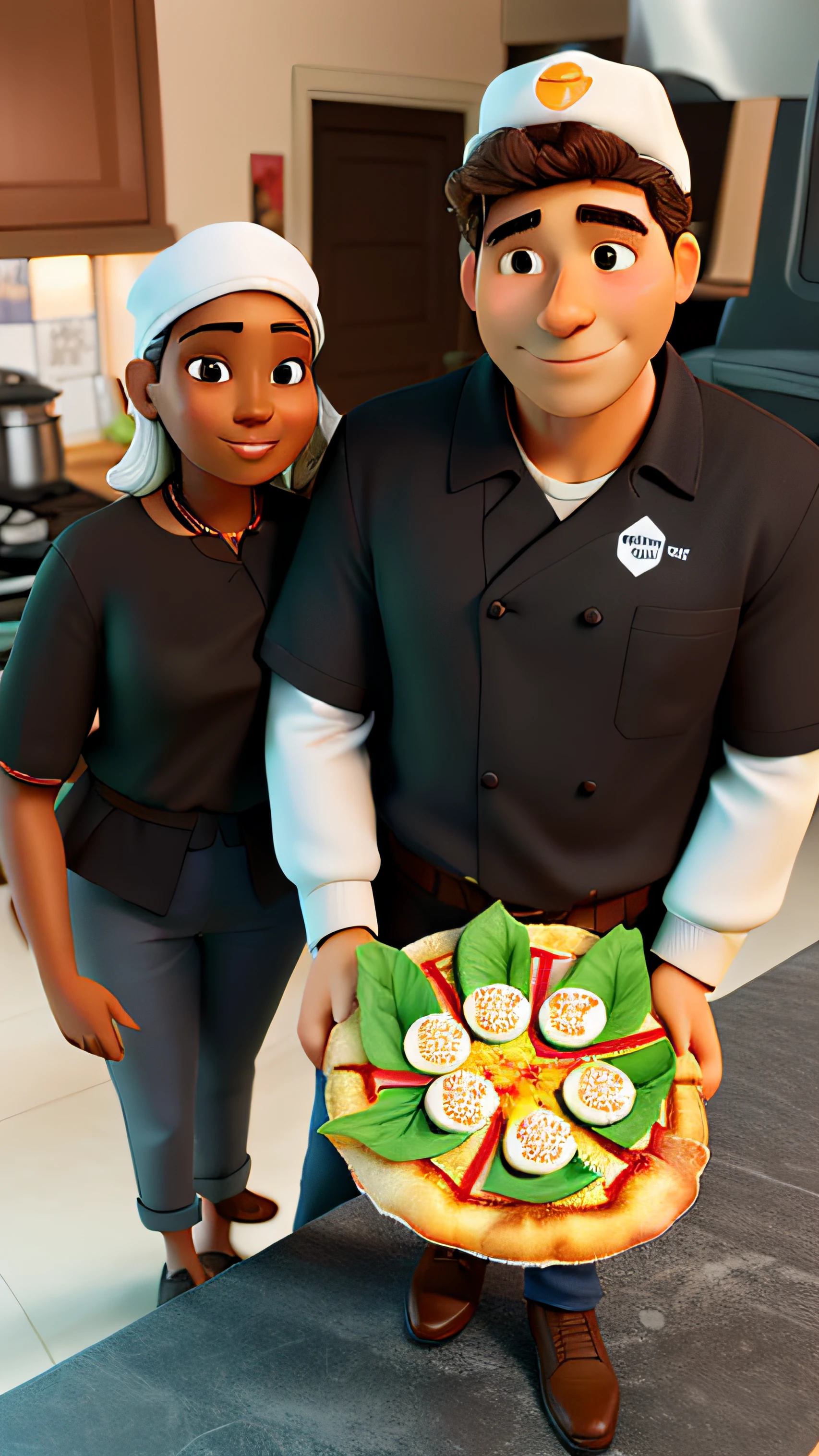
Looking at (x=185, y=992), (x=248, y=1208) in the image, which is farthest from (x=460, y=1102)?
(x=248, y=1208)

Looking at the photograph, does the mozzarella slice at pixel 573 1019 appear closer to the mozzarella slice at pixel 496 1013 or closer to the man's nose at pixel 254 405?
the mozzarella slice at pixel 496 1013

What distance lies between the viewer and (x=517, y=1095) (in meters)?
0.83

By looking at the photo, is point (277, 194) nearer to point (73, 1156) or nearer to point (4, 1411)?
point (73, 1156)

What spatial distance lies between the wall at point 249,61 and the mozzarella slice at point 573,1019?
3097mm

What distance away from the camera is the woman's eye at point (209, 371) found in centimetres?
94

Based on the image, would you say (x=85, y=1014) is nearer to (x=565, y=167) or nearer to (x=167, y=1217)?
(x=167, y=1217)

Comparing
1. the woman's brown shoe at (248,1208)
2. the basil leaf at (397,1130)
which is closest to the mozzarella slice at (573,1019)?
the basil leaf at (397,1130)

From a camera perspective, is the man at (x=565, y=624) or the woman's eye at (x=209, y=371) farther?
the woman's eye at (x=209, y=371)

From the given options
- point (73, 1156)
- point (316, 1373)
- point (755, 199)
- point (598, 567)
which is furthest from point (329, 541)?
point (755, 199)

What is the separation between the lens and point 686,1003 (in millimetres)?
923

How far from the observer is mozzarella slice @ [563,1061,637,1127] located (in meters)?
0.79

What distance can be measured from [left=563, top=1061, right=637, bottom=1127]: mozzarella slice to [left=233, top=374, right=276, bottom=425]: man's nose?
0.55 metres

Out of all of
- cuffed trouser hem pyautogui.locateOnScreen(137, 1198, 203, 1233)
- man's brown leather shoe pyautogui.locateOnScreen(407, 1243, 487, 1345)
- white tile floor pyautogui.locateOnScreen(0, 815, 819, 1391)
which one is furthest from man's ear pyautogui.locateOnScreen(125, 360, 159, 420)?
white tile floor pyautogui.locateOnScreen(0, 815, 819, 1391)

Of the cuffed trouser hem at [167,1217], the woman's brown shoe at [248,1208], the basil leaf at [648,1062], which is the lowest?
the woman's brown shoe at [248,1208]
